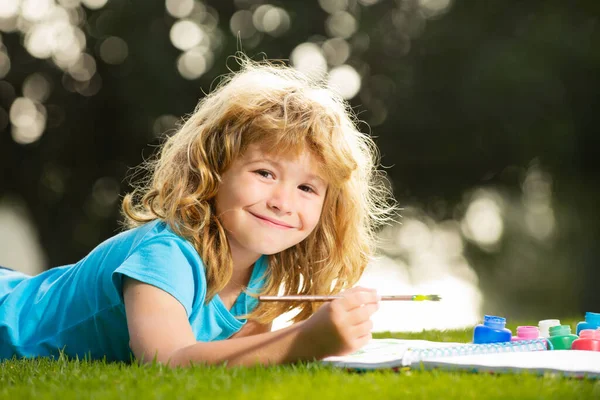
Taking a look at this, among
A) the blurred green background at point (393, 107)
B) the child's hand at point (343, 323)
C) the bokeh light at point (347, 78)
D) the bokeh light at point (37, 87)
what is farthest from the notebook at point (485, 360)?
the bokeh light at point (37, 87)

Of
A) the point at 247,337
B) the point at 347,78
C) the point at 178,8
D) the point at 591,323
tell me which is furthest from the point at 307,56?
the point at 247,337

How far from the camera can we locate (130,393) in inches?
71.9

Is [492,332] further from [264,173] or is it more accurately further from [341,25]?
[341,25]

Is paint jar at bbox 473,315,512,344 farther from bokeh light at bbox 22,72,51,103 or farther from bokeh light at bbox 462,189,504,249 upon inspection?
bokeh light at bbox 22,72,51,103

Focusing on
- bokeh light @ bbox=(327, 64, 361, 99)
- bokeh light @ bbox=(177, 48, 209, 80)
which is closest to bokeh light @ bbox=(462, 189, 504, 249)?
bokeh light @ bbox=(327, 64, 361, 99)

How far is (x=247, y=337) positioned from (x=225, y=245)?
1.67 feet

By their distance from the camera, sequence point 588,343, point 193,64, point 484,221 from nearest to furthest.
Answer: point 588,343
point 193,64
point 484,221

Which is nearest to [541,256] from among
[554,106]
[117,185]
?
[554,106]

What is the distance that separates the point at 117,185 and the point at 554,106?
18.2 feet

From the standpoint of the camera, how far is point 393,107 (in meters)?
10.3

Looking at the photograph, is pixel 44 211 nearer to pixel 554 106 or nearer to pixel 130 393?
pixel 554 106

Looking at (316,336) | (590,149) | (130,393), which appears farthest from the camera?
(590,149)

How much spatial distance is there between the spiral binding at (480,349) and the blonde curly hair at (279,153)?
75cm

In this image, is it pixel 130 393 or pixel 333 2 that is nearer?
pixel 130 393
